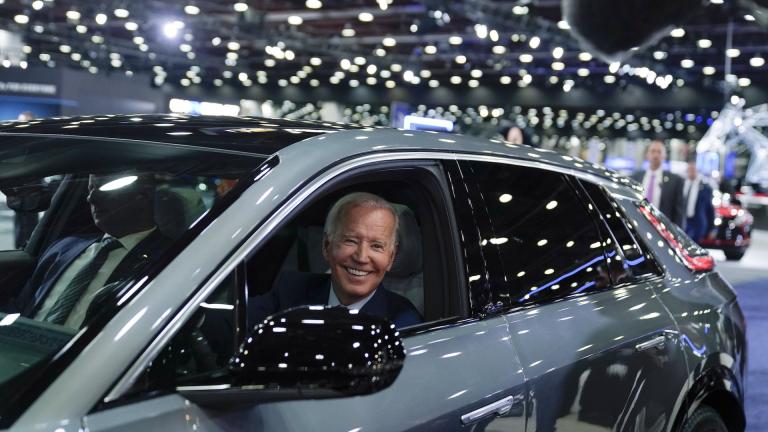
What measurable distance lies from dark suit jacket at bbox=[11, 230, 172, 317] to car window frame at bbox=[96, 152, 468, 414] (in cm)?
22

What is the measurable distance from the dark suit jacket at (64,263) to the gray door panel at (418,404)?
0.36 metres

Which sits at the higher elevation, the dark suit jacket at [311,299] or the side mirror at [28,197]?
the side mirror at [28,197]

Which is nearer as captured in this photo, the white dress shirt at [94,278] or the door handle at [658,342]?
the white dress shirt at [94,278]

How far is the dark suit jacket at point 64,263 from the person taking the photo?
1845 millimetres

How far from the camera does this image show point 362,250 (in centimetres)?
235

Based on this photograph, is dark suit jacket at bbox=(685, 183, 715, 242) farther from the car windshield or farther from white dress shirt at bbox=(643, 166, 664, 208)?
the car windshield

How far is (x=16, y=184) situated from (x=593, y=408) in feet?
5.13

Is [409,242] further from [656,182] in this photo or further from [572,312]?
[656,182]

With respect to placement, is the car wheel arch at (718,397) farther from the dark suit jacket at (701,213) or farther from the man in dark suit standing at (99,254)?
the dark suit jacket at (701,213)

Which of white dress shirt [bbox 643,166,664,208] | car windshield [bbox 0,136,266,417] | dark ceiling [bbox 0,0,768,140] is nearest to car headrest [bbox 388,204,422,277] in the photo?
car windshield [bbox 0,136,266,417]

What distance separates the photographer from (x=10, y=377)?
1.48 m

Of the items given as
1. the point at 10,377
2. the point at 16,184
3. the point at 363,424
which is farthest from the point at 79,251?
the point at 363,424

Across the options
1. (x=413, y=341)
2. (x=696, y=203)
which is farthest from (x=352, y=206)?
(x=696, y=203)

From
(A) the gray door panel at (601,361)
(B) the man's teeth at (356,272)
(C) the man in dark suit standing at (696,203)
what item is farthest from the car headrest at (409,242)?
(C) the man in dark suit standing at (696,203)
